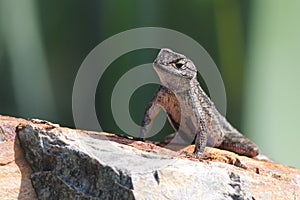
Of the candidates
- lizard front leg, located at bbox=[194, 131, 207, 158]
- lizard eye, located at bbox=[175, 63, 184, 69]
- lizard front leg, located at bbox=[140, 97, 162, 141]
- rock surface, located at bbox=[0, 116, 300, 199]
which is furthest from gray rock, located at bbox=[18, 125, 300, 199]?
lizard front leg, located at bbox=[140, 97, 162, 141]

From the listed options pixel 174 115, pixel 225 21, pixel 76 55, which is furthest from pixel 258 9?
pixel 76 55

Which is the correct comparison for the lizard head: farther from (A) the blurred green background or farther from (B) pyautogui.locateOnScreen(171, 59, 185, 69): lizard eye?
(A) the blurred green background

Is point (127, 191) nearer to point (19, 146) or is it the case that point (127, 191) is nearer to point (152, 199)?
point (152, 199)

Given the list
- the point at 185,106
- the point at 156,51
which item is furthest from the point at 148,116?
the point at 156,51

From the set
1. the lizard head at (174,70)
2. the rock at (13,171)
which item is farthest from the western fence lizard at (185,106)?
the rock at (13,171)

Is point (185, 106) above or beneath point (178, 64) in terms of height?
beneath

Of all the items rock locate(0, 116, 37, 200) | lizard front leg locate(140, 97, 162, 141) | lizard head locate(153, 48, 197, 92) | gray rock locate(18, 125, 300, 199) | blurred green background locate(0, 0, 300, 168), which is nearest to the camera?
gray rock locate(18, 125, 300, 199)

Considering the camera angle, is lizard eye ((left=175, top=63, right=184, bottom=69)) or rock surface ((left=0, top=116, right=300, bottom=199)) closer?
rock surface ((left=0, top=116, right=300, bottom=199))

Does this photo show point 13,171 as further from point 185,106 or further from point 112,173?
point 185,106
